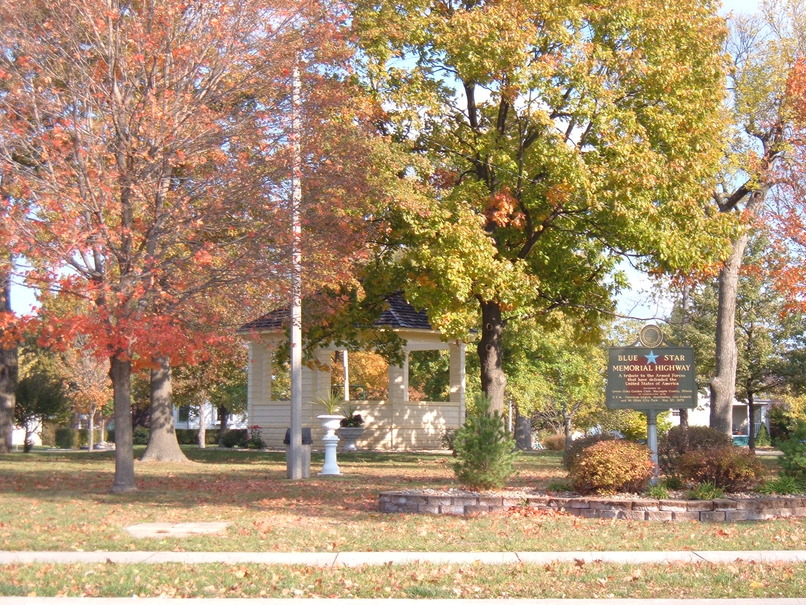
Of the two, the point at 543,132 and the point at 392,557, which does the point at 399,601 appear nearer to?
the point at 392,557

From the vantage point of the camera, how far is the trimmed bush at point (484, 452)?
13.3 metres

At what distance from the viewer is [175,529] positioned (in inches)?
447

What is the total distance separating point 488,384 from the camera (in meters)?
21.4

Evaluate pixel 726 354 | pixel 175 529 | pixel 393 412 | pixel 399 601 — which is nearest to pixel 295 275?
pixel 175 529

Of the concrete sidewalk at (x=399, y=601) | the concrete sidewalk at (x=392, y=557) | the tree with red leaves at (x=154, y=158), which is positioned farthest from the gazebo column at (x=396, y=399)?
the concrete sidewalk at (x=399, y=601)

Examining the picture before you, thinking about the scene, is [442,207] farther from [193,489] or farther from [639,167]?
[193,489]

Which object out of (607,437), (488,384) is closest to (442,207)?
(488,384)

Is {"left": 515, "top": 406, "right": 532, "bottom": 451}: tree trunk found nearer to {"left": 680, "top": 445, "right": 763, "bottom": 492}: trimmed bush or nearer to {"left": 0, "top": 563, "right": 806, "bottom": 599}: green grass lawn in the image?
{"left": 680, "top": 445, "right": 763, "bottom": 492}: trimmed bush

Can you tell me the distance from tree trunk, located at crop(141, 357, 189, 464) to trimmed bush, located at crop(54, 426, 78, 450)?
24871 millimetres

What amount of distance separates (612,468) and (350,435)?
58.8 ft

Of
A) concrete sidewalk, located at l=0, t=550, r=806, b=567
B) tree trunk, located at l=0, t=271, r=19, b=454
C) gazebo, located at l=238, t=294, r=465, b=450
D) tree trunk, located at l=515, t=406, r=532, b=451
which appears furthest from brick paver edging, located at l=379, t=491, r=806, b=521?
tree trunk, located at l=515, t=406, r=532, b=451

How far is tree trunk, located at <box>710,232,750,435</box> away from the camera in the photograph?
2178cm

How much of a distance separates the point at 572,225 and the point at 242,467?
957 cm

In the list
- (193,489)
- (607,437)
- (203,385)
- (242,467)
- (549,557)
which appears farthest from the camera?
(203,385)
